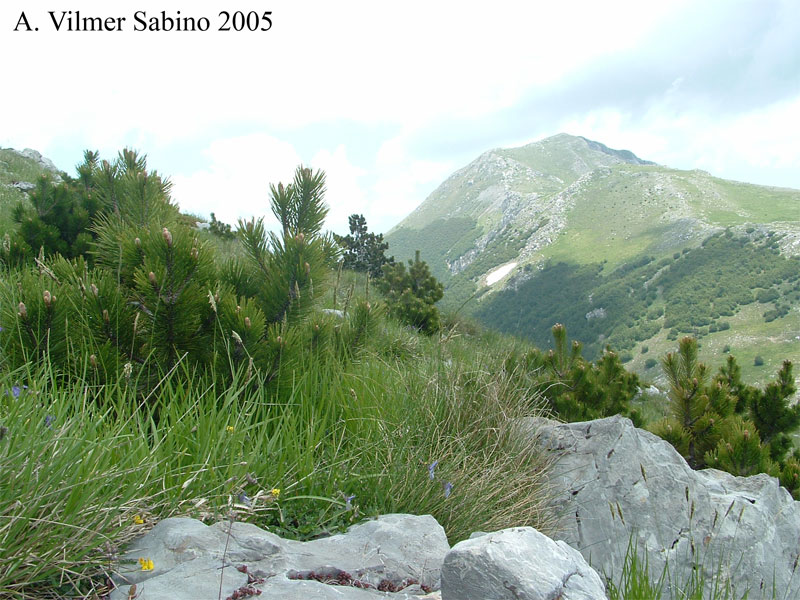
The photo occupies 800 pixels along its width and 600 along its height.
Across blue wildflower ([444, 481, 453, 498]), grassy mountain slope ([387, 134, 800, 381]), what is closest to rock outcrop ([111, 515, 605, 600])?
blue wildflower ([444, 481, 453, 498])

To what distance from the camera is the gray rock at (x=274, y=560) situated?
188 cm

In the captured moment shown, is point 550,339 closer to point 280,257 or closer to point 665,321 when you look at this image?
point 280,257

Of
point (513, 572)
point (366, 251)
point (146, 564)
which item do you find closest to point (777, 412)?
point (513, 572)

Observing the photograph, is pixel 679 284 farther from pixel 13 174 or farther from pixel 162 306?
pixel 162 306

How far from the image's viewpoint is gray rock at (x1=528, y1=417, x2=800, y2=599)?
379 cm

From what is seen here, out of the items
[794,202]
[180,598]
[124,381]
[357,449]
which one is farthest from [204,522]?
[794,202]

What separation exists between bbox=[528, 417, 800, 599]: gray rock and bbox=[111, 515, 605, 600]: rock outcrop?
190cm

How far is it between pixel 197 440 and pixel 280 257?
5.68 ft

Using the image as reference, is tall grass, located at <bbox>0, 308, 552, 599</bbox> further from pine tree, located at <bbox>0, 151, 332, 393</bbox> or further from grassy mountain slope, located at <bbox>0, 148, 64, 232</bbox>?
grassy mountain slope, located at <bbox>0, 148, 64, 232</bbox>

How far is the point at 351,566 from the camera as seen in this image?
7.07 ft

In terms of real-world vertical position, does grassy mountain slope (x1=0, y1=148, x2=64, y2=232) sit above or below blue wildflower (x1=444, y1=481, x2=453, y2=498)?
above

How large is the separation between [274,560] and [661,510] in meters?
3.07

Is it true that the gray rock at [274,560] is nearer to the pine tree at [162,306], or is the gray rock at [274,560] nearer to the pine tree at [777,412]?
the pine tree at [162,306]

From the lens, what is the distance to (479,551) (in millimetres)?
1795
